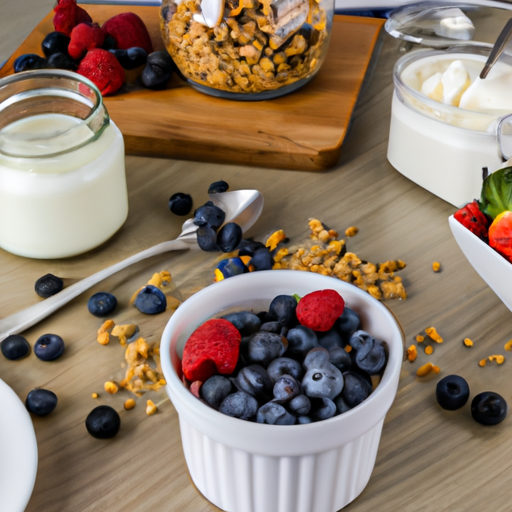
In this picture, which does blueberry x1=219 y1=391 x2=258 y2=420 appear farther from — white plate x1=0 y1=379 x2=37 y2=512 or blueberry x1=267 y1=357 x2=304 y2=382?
white plate x1=0 y1=379 x2=37 y2=512

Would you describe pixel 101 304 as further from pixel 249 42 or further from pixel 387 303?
pixel 249 42

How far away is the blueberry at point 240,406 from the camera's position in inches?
19.5

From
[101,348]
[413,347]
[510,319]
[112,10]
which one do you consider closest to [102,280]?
[101,348]

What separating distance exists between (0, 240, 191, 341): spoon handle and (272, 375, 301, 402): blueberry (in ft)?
1.15

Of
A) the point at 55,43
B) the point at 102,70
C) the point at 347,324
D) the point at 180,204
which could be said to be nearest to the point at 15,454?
the point at 347,324

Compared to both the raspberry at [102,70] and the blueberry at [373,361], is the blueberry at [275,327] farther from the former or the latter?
the raspberry at [102,70]

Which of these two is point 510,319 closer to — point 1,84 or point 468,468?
point 468,468

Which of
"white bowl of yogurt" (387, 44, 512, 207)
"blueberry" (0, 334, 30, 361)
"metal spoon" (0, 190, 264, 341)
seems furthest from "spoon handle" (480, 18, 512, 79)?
"blueberry" (0, 334, 30, 361)

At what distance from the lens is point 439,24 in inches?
49.9

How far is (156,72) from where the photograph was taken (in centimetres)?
107

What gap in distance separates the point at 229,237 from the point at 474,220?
0.93 feet

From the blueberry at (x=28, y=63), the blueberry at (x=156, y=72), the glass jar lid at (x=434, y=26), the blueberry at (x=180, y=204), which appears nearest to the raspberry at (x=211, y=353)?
the blueberry at (x=180, y=204)

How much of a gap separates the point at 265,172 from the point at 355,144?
0.50 ft

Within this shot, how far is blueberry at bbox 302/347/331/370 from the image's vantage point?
51 centimetres
